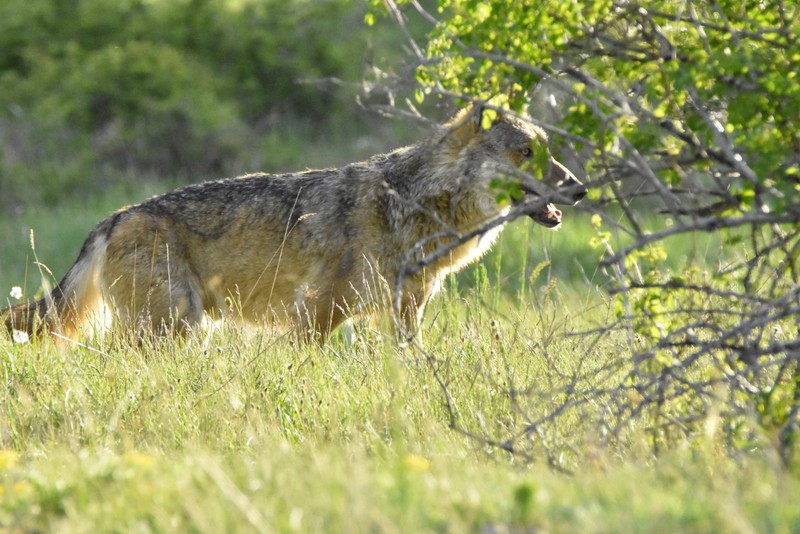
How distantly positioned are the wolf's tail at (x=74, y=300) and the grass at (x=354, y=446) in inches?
26.8

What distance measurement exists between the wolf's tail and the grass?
68 cm

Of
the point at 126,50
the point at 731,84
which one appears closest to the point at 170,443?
the point at 731,84

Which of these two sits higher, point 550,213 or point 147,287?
point 550,213

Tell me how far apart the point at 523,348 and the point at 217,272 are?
2.52 metres

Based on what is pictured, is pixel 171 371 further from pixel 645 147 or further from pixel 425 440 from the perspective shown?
pixel 645 147

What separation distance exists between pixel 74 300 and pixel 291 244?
1.56 metres

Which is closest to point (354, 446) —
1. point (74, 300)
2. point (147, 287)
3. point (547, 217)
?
point (547, 217)

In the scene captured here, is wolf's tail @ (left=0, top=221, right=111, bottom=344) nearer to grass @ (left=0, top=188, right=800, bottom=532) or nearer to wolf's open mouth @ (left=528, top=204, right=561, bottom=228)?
grass @ (left=0, top=188, right=800, bottom=532)

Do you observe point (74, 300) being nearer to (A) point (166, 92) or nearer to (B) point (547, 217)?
(B) point (547, 217)

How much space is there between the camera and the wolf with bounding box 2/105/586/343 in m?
7.61

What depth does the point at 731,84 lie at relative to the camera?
451cm

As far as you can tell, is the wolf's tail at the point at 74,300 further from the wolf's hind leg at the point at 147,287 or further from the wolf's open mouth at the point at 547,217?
the wolf's open mouth at the point at 547,217

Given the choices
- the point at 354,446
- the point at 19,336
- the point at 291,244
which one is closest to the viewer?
the point at 354,446

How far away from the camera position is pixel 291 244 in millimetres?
7918
